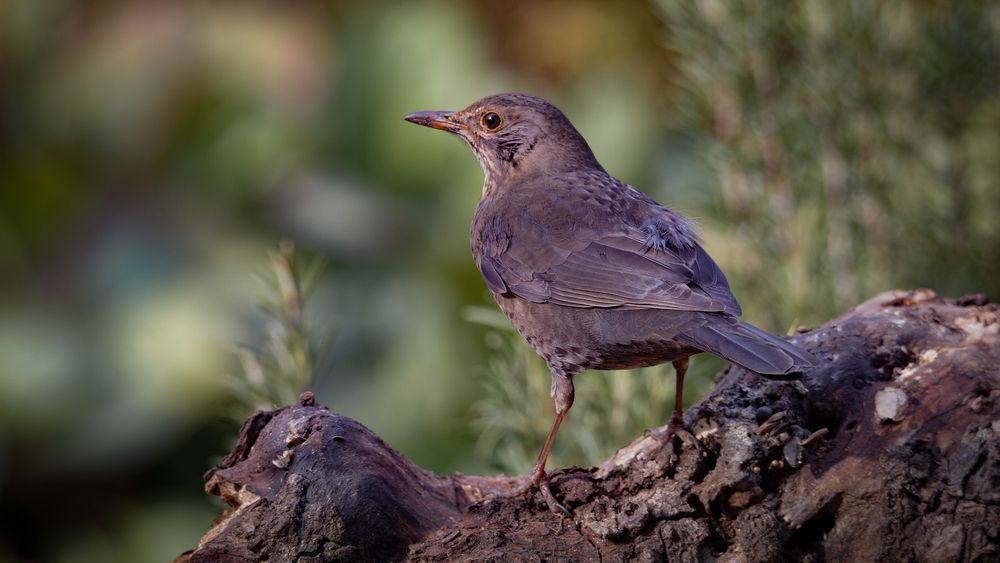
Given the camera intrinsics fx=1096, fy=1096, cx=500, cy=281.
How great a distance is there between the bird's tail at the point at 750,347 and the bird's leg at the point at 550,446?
52 cm

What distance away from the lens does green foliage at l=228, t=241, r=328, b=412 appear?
3.32 metres

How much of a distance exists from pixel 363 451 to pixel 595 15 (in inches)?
207

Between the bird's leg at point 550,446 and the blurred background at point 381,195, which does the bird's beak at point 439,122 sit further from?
the bird's leg at point 550,446

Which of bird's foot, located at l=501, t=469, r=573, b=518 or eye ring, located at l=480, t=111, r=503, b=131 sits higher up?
eye ring, located at l=480, t=111, r=503, b=131

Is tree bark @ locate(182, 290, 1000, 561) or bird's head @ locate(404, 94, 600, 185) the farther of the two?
bird's head @ locate(404, 94, 600, 185)

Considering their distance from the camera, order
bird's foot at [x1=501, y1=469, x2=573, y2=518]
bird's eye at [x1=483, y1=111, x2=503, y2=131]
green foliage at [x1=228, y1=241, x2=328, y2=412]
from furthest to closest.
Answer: bird's eye at [x1=483, y1=111, x2=503, y2=131]
green foliage at [x1=228, y1=241, x2=328, y2=412]
bird's foot at [x1=501, y1=469, x2=573, y2=518]

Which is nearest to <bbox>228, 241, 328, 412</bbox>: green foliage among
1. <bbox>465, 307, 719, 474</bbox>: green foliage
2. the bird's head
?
<bbox>465, 307, 719, 474</bbox>: green foliage

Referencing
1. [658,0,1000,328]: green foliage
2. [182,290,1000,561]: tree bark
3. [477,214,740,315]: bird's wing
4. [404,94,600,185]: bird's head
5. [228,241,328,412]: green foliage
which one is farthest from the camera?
[658,0,1000,328]: green foliage

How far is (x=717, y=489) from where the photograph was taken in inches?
99.3

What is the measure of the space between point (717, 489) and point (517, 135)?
2017 millimetres

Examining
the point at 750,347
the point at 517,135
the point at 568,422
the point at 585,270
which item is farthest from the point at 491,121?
the point at 750,347

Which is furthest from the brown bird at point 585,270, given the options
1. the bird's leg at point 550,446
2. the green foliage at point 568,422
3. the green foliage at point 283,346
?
the green foliage at point 283,346

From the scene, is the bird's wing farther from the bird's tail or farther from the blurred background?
the blurred background

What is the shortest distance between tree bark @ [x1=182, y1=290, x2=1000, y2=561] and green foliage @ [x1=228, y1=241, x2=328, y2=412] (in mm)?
662
